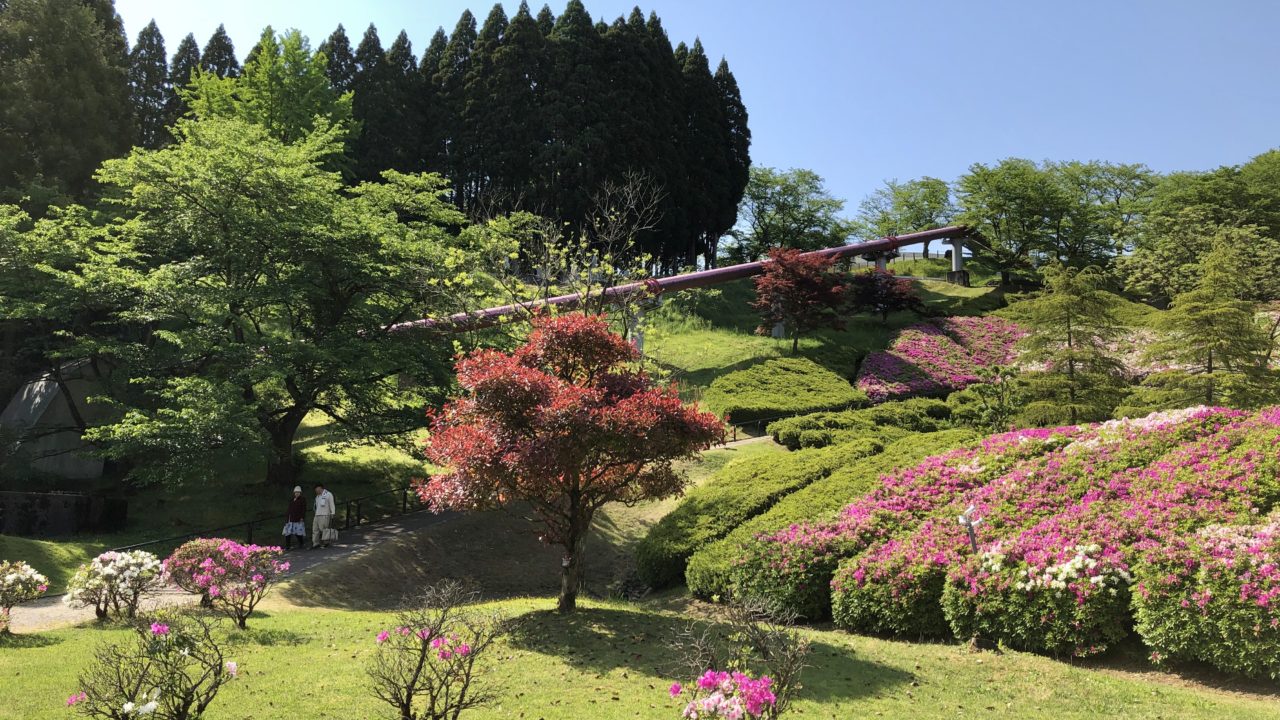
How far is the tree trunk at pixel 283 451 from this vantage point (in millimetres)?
19047

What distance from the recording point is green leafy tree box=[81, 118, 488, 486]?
57.4 feet

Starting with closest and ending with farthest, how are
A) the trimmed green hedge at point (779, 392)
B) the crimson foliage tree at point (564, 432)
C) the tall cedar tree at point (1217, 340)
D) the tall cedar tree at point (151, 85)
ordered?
the crimson foliage tree at point (564, 432)
the tall cedar tree at point (1217, 340)
the trimmed green hedge at point (779, 392)
the tall cedar tree at point (151, 85)

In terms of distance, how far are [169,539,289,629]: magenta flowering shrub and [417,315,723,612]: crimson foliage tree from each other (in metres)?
2.26

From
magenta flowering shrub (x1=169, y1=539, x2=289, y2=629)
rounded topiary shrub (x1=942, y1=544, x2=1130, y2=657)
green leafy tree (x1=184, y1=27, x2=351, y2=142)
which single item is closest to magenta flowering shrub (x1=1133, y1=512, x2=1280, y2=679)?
rounded topiary shrub (x1=942, y1=544, x2=1130, y2=657)

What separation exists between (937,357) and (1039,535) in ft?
67.2

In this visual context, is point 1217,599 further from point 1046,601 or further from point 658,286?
point 658,286

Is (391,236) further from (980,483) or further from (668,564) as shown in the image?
(980,483)

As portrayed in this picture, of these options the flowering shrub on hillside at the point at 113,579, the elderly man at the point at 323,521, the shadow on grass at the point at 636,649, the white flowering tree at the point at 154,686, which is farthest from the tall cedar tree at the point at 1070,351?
the flowering shrub on hillside at the point at 113,579

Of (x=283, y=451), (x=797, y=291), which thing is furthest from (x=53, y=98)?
(x=797, y=291)

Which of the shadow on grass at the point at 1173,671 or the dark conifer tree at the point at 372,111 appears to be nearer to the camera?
the shadow on grass at the point at 1173,671

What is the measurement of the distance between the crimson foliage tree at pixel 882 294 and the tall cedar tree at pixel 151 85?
3509 centimetres

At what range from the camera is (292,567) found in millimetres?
14148

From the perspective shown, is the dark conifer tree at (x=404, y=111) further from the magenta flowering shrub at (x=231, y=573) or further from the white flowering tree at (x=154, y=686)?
the white flowering tree at (x=154, y=686)

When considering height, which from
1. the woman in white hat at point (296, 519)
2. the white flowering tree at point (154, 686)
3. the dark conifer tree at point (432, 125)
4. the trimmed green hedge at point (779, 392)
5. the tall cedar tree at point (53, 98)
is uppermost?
the dark conifer tree at point (432, 125)
